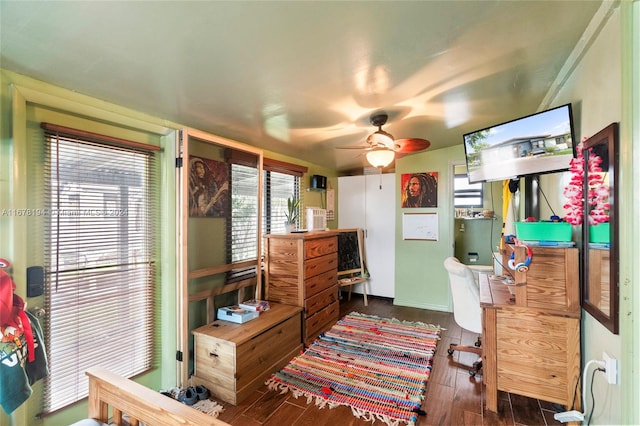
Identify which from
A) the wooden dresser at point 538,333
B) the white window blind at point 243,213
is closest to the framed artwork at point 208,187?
the white window blind at point 243,213

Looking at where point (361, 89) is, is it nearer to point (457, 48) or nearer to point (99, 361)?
point (457, 48)

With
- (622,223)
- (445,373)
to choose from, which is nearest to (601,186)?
(622,223)

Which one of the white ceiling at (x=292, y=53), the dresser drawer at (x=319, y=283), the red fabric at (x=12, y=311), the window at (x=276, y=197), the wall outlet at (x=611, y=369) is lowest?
the dresser drawer at (x=319, y=283)

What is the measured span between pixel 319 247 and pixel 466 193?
337 centimetres

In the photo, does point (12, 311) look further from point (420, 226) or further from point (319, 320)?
point (420, 226)

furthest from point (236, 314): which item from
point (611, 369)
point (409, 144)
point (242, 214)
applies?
point (611, 369)

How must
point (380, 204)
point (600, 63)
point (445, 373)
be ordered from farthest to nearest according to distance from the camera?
point (380, 204) < point (445, 373) < point (600, 63)

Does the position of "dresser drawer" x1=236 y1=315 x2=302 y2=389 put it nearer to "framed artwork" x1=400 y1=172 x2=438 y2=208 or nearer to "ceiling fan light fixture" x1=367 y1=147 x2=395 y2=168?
"ceiling fan light fixture" x1=367 y1=147 x2=395 y2=168

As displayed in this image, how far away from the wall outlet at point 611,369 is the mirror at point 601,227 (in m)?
0.13

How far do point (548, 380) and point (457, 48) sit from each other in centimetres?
210

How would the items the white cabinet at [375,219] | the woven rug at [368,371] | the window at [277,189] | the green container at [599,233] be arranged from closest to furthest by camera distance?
the green container at [599,233]
the woven rug at [368,371]
the window at [277,189]
the white cabinet at [375,219]

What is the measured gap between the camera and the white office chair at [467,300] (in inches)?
98.0

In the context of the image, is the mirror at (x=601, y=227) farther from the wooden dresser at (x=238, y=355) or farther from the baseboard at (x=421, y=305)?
the baseboard at (x=421, y=305)

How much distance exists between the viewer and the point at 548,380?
181 centimetres
